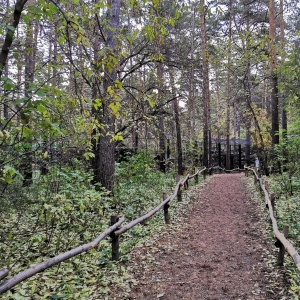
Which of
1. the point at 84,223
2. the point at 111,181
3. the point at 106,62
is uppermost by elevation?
the point at 106,62

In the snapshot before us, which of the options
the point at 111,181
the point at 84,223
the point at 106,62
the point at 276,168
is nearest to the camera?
the point at 106,62

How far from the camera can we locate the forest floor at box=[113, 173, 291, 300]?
13.9 feet

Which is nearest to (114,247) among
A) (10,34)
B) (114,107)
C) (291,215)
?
(114,107)

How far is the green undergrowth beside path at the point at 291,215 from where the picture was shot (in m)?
4.39

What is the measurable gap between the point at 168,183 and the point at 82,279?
9687 millimetres

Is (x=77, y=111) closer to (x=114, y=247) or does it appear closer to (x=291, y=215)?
(x=114, y=247)

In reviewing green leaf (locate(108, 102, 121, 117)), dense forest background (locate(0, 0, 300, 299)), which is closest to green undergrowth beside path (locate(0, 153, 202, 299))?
dense forest background (locate(0, 0, 300, 299))

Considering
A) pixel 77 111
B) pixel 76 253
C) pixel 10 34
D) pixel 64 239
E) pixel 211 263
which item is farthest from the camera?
pixel 64 239

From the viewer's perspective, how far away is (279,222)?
7.23m

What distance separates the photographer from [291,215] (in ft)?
24.3

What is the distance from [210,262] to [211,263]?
0.04 m

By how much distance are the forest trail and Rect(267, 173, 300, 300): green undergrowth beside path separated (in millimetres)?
172

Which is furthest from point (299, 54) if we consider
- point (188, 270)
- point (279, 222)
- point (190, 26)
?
point (190, 26)

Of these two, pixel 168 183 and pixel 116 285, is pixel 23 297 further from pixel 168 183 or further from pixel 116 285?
pixel 168 183
